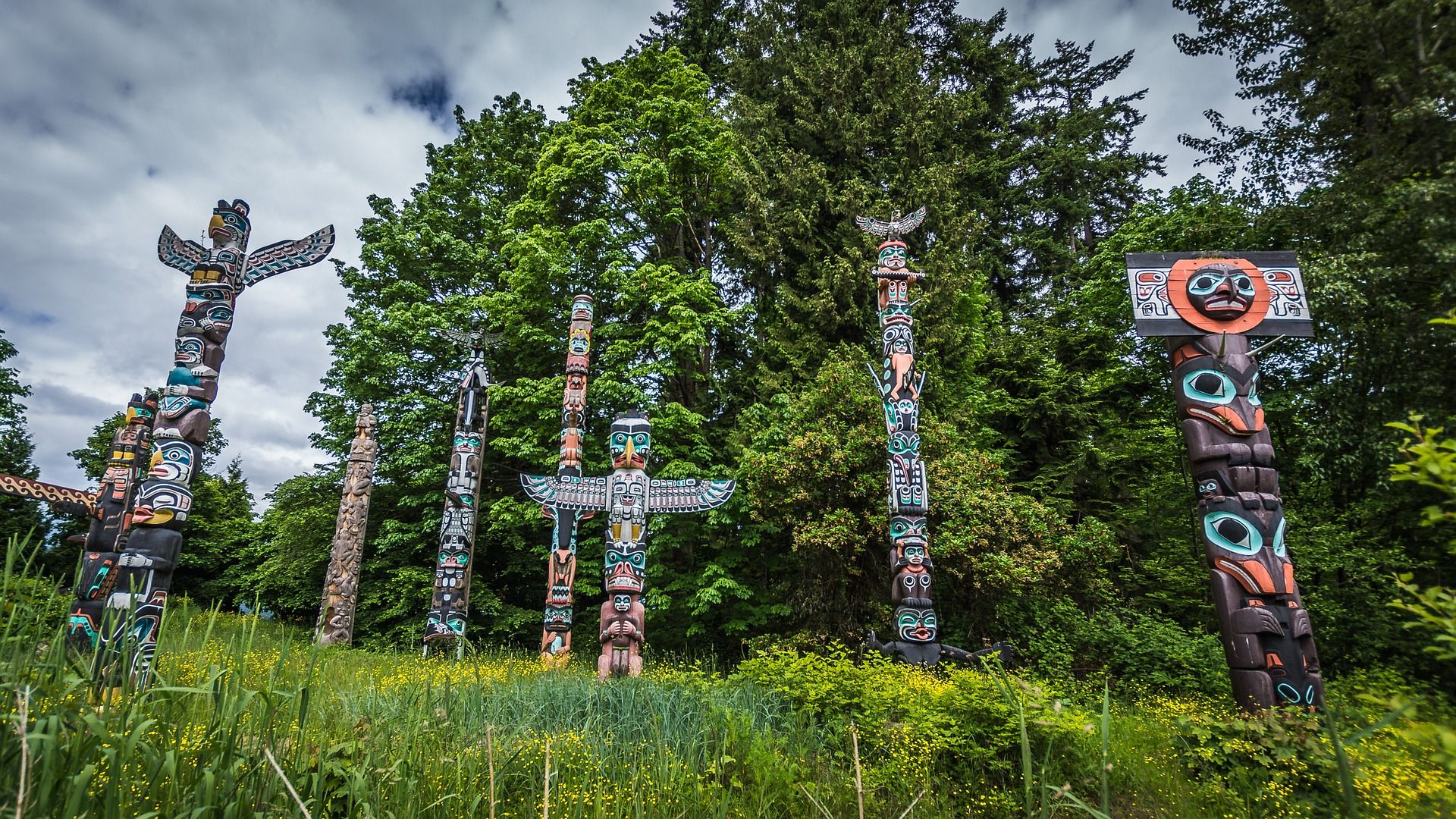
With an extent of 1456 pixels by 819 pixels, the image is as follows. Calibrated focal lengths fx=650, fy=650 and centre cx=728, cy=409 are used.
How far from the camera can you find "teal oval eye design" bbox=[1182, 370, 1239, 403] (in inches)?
247

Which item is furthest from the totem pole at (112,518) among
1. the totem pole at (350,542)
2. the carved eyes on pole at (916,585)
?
the carved eyes on pole at (916,585)

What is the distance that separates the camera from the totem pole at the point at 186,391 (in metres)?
5.88

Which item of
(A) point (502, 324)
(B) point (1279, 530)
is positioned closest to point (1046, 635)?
(B) point (1279, 530)

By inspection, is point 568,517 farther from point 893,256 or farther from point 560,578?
point 893,256

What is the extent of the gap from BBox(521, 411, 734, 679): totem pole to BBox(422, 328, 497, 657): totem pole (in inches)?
102

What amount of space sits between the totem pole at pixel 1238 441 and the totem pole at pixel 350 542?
1157 centimetres

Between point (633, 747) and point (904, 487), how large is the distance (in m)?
5.81

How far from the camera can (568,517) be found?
34.3ft

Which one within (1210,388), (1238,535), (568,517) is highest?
(1210,388)

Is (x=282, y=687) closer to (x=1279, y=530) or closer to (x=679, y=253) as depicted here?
(x=1279, y=530)

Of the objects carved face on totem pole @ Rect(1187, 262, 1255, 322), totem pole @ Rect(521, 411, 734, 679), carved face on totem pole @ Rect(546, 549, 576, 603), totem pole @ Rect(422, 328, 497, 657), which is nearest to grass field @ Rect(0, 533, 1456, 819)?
totem pole @ Rect(521, 411, 734, 679)

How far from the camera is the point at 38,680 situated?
5.99ft

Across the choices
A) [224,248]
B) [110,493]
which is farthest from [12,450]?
[224,248]

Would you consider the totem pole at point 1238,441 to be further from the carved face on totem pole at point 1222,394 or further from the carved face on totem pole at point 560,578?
the carved face on totem pole at point 560,578
